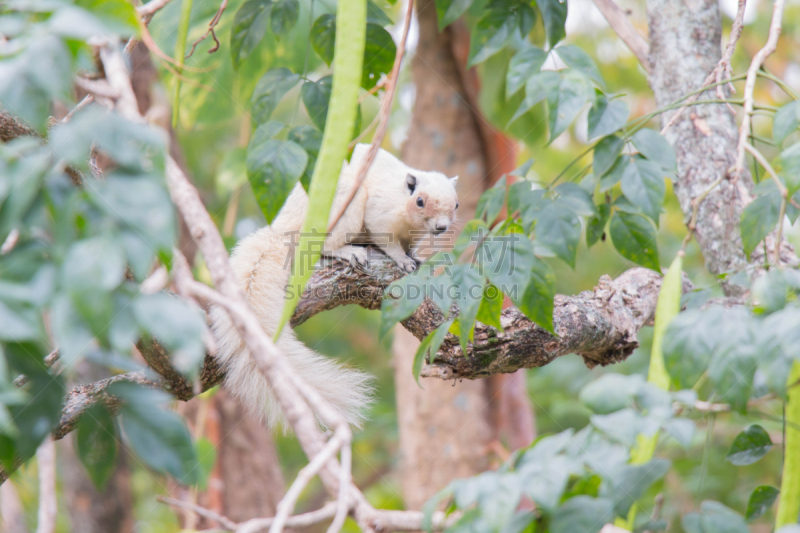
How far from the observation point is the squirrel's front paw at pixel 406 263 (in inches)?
92.2

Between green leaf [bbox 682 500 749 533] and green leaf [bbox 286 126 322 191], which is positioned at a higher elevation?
green leaf [bbox 286 126 322 191]

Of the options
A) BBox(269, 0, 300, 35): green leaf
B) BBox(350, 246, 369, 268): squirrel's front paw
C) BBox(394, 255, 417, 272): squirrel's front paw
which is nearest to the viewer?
BBox(269, 0, 300, 35): green leaf

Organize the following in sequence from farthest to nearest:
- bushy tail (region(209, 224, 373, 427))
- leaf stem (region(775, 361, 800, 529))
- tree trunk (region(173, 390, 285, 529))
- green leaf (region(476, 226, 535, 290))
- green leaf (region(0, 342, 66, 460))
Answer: tree trunk (region(173, 390, 285, 529)), bushy tail (region(209, 224, 373, 427)), green leaf (region(476, 226, 535, 290)), leaf stem (region(775, 361, 800, 529)), green leaf (region(0, 342, 66, 460))

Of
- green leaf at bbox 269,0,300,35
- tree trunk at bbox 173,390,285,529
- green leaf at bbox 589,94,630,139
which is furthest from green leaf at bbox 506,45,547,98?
tree trunk at bbox 173,390,285,529

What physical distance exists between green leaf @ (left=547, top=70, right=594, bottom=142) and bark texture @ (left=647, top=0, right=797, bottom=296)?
0.97 metres

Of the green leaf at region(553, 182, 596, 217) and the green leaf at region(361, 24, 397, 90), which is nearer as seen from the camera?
the green leaf at region(553, 182, 596, 217)

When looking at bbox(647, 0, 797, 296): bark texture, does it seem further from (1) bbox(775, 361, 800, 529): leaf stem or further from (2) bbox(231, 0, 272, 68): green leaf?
(2) bbox(231, 0, 272, 68): green leaf

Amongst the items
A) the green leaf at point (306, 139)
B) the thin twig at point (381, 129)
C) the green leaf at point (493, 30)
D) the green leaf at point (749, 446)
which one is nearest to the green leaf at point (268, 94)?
the green leaf at point (306, 139)

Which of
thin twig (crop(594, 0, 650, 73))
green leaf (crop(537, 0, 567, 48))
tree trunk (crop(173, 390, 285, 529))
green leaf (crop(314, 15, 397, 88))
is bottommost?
tree trunk (crop(173, 390, 285, 529))

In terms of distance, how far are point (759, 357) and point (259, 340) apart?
2.26 ft

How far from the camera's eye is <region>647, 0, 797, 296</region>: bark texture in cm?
202

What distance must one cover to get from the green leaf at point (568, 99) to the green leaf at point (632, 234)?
Answer: 1.27ft

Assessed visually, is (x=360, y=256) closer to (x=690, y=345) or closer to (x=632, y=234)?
(x=632, y=234)

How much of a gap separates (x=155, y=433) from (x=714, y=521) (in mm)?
743
